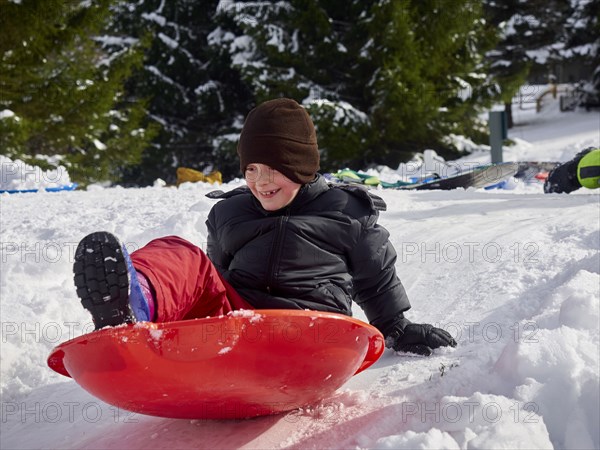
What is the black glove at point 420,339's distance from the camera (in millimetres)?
2504

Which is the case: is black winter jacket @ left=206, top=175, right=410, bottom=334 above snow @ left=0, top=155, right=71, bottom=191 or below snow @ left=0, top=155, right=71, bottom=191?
above

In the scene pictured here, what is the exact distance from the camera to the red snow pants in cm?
188

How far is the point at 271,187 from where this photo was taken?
235 centimetres

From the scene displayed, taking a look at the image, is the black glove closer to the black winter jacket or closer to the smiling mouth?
the black winter jacket

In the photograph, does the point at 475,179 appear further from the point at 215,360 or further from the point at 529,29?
the point at 529,29

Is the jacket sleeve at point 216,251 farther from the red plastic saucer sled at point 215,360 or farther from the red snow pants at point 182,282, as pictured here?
the red plastic saucer sled at point 215,360

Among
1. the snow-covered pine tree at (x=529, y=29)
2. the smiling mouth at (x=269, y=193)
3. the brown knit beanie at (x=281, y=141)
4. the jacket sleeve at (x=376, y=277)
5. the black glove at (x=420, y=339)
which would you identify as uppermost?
the snow-covered pine tree at (x=529, y=29)

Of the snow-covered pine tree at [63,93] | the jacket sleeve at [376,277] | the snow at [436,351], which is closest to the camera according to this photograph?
the snow at [436,351]

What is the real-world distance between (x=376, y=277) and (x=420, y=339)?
0.84 feet

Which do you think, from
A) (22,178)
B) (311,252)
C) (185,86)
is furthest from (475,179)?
(185,86)

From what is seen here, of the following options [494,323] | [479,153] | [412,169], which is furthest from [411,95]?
[494,323]

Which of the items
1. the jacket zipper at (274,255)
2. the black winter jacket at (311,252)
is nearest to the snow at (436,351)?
the black winter jacket at (311,252)

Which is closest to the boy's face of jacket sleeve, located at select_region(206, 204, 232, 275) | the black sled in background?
jacket sleeve, located at select_region(206, 204, 232, 275)

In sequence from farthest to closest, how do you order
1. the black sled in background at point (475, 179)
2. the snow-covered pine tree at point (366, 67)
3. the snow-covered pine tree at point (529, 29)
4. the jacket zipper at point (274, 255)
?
the snow-covered pine tree at point (529, 29) < the snow-covered pine tree at point (366, 67) < the black sled in background at point (475, 179) < the jacket zipper at point (274, 255)
